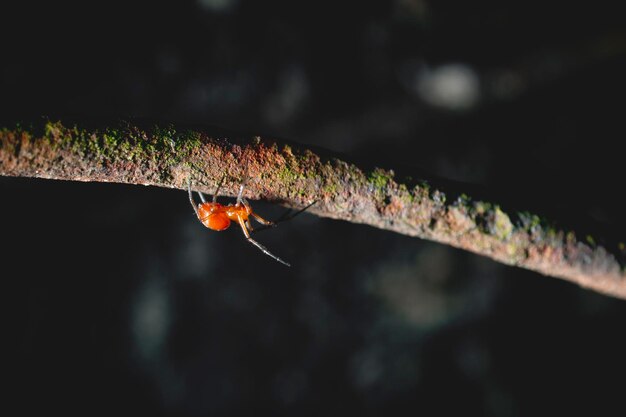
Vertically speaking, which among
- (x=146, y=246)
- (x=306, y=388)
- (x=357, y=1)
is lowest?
(x=306, y=388)

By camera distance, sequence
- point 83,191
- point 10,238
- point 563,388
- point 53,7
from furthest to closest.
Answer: point 563,388 → point 83,191 → point 10,238 → point 53,7

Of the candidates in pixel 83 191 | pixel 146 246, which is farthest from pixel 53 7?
pixel 146 246

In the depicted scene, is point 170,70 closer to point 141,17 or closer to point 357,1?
point 141,17

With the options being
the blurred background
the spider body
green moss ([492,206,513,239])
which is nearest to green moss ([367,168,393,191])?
green moss ([492,206,513,239])

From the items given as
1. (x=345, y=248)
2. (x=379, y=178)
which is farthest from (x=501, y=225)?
(x=345, y=248)

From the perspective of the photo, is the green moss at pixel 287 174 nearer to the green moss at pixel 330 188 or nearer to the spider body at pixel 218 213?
the green moss at pixel 330 188

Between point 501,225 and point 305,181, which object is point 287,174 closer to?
point 305,181
